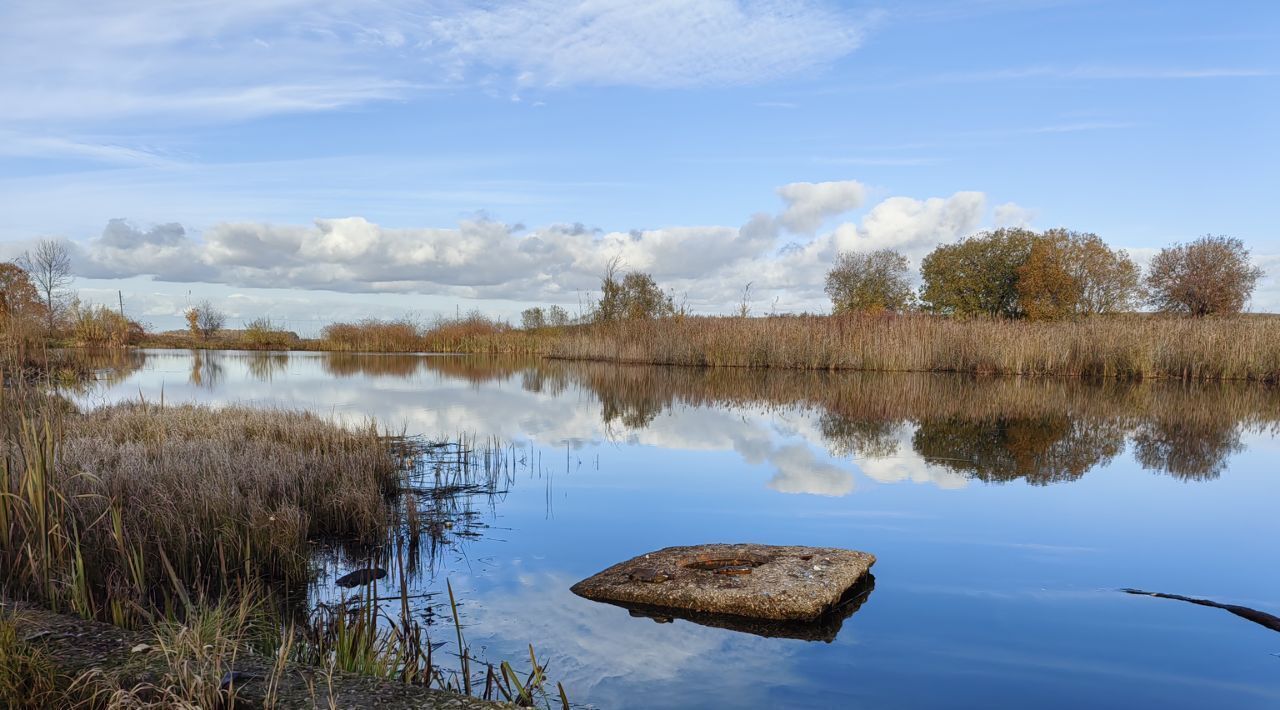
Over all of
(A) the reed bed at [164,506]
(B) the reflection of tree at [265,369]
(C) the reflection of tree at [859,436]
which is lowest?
(C) the reflection of tree at [859,436]

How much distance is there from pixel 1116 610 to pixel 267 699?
4.64 meters

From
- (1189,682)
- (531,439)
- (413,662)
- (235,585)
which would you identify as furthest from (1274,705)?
(531,439)

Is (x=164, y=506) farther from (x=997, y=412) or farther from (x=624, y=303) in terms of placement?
(x=624, y=303)

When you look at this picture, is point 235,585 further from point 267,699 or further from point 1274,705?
point 1274,705

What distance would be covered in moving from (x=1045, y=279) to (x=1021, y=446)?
38.0 m

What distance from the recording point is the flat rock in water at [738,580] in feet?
14.2

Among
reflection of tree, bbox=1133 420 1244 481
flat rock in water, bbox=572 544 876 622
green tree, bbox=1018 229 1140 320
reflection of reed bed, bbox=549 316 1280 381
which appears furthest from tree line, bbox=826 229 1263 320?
flat rock in water, bbox=572 544 876 622

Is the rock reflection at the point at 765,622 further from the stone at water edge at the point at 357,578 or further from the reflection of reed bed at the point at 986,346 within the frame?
the reflection of reed bed at the point at 986,346

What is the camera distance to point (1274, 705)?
345 centimetres

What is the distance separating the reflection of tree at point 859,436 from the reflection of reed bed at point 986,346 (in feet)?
38.5

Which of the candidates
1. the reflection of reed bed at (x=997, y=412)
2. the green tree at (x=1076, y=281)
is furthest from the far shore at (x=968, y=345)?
the green tree at (x=1076, y=281)

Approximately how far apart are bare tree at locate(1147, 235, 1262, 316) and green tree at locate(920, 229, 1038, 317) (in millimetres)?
10424

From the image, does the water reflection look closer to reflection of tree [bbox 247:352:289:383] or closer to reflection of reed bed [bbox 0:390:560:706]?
reflection of tree [bbox 247:352:289:383]

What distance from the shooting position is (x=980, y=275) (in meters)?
48.0
